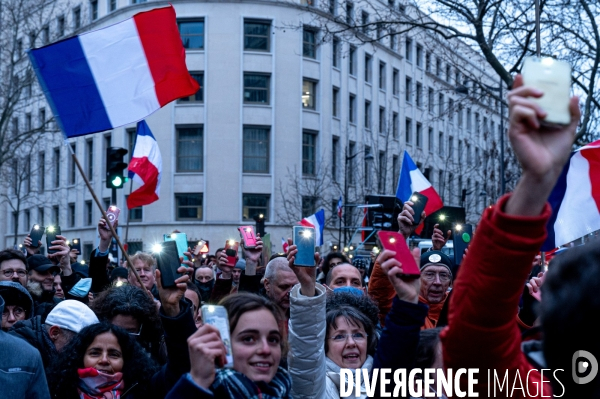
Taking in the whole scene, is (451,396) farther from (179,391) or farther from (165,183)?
(165,183)

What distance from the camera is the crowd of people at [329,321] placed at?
1675 mm

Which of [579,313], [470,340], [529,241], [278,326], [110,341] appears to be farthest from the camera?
[110,341]

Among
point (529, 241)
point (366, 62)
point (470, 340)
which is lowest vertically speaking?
point (470, 340)

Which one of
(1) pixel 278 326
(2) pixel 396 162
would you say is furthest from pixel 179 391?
(2) pixel 396 162

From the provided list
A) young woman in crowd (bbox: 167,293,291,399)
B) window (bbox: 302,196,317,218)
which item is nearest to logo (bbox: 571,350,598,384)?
young woman in crowd (bbox: 167,293,291,399)

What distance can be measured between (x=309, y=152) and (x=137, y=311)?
33.5 metres

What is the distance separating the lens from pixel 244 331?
115 inches

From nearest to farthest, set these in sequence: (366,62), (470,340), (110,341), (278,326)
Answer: (470,340) → (278,326) → (110,341) → (366,62)

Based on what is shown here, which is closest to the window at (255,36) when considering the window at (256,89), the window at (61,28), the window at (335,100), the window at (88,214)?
the window at (256,89)

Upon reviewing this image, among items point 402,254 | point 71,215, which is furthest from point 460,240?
point 71,215

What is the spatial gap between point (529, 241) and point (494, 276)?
116 mm

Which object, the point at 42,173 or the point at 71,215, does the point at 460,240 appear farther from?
the point at 42,173

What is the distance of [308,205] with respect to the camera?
36.2m

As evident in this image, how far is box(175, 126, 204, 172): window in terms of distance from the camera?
120 feet
